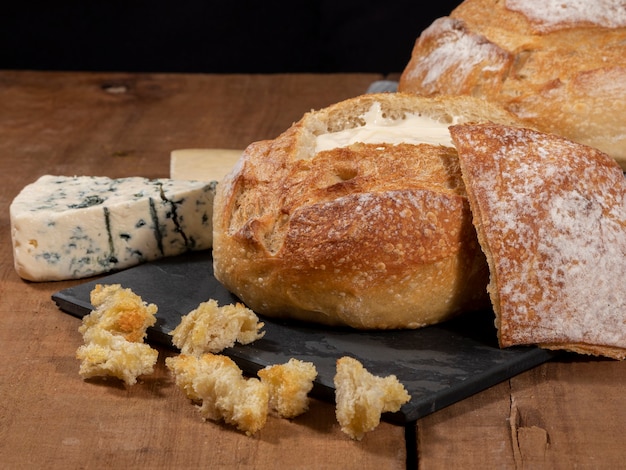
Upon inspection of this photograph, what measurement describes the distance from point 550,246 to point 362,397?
524 millimetres

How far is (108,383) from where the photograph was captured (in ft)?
6.33

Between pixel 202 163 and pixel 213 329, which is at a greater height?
pixel 213 329

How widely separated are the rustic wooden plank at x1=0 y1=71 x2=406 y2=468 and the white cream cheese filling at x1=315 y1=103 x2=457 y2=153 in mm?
678

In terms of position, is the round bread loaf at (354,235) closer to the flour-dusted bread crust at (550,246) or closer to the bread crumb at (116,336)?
the flour-dusted bread crust at (550,246)

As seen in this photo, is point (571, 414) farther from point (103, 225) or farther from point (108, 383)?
point (103, 225)

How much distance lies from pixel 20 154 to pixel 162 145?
478 mm

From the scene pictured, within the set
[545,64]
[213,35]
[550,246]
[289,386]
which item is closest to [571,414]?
[550,246]

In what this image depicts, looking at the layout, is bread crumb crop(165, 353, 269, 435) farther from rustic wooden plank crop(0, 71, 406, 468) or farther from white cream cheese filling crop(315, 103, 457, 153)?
white cream cheese filling crop(315, 103, 457, 153)

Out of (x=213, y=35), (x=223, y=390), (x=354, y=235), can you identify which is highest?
(x=354, y=235)

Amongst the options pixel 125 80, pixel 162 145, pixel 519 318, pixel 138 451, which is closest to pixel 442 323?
pixel 519 318

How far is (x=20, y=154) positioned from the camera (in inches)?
133

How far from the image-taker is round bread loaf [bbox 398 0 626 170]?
8.32ft

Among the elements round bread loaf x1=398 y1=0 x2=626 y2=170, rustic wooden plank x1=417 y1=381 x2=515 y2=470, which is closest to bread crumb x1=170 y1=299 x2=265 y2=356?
rustic wooden plank x1=417 y1=381 x2=515 y2=470

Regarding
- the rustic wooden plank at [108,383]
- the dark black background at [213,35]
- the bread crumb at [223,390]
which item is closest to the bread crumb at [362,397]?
the rustic wooden plank at [108,383]
